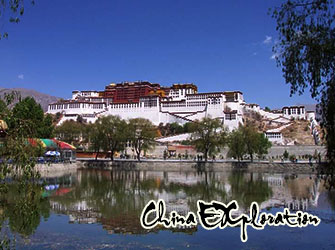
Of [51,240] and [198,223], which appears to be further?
[198,223]

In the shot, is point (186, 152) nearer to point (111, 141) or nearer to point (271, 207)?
point (111, 141)

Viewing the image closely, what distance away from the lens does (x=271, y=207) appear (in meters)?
16.0

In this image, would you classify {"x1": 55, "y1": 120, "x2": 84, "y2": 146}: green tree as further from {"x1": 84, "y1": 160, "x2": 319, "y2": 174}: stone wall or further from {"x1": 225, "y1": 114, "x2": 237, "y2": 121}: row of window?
Result: {"x1": 225, "y1": 114, "x2": 237, "y2": 121}: row of window

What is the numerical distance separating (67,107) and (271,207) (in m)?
82.8

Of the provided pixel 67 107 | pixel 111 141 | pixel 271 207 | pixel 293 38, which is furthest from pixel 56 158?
pixel 67 107

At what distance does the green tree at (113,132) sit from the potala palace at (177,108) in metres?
35.8

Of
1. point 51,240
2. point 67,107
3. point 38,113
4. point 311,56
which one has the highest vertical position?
point 67,107

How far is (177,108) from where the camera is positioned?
90.1 meters

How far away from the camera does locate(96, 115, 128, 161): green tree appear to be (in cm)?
4689

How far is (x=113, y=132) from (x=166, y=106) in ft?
143

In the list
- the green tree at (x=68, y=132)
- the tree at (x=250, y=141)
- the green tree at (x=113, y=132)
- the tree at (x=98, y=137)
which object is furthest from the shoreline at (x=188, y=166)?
the green tree at (x=68, y=132)

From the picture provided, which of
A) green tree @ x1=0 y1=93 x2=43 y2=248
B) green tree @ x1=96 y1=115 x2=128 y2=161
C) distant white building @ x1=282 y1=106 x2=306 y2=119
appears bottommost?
green tree @ x1=0 y1=93 x2=43 y2=248

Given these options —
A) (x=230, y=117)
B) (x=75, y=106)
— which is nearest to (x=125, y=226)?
(x=230, y=117)

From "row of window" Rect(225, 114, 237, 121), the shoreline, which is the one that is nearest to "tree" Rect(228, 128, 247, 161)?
the shoreline
